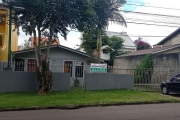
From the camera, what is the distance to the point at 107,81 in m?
16.6

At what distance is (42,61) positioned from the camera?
46.7 feet

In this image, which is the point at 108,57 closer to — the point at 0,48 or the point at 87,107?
the point at 0,48

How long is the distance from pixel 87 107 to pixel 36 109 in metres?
2.31

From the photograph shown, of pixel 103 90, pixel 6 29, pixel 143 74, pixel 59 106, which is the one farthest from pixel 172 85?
pixel 6 29

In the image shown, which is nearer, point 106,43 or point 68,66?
point 68,66

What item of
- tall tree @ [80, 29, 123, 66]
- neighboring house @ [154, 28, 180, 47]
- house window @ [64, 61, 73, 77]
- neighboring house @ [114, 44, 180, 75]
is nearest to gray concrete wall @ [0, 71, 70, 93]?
house window @ [64, 61, 73, 77]

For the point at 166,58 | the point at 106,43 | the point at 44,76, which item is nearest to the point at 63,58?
the point at 44,76

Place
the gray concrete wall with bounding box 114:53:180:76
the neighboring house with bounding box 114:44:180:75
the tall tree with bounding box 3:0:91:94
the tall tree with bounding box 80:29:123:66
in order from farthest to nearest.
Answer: the tall tree with bounding box 80:29:123:66, the neighboring house with bounding box 114:44:180:75, the gray concrete wall with bounding box 114:53:180:76, the tall tree with bounding box 3:0:91:94

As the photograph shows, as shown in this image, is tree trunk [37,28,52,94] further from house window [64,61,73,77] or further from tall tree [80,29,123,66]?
tall tree [80,29,123,66]

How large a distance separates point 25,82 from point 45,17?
4235 mm

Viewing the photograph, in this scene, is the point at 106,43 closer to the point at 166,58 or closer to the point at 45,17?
the point at 166,58

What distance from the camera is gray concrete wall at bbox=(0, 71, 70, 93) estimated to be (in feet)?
47.9

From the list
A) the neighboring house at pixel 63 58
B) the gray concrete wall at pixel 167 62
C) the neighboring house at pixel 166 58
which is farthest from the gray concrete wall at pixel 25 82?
the neighboring house at pixel 166 58

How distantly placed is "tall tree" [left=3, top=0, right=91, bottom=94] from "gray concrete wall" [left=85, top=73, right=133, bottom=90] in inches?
114
